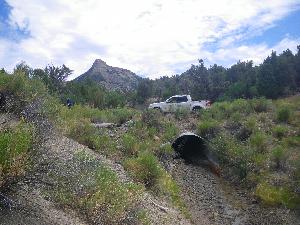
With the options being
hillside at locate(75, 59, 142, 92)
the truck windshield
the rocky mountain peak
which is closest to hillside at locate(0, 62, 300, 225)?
the truck windshield

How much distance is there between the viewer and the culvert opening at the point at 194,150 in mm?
19119

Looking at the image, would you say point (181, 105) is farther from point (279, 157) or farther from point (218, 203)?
point (218, 203)

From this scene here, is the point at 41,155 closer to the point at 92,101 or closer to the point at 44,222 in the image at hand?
the point at 44,222

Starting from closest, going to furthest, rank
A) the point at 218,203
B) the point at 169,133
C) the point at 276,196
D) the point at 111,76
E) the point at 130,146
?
the point at 276,196
the point at 218,203
the point at 130,146
the point at 169,133
the point at 111,76

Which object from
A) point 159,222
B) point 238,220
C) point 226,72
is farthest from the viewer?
point 226,72

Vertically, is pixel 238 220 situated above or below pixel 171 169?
below

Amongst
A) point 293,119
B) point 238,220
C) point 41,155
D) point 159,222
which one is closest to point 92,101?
point 293,119

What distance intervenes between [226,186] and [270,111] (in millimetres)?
12844

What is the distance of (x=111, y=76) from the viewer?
88562 millimetres

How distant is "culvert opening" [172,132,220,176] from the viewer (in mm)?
19119

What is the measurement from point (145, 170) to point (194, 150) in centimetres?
885

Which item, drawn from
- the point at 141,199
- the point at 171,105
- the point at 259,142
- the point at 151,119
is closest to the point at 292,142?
the point at 259,142

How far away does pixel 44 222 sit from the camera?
636 centimetres

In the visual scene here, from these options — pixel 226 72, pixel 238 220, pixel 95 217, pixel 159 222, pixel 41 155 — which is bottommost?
pixel 238 220
